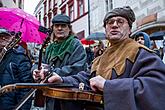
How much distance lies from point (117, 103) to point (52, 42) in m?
1.61

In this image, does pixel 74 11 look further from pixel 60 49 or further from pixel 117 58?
pixel 117 58

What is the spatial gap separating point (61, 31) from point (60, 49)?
0.23 meters

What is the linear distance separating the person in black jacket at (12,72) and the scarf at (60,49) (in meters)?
0.48

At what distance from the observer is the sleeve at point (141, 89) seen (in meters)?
2.04

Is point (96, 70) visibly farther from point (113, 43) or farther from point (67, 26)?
point (67, 26)

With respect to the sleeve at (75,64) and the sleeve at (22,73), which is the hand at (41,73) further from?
the sleeve at (22,73)

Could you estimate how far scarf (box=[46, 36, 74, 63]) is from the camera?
3314 mm

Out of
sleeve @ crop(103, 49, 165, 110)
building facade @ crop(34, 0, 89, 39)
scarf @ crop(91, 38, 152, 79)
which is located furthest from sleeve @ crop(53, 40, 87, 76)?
building facade @ crop(34, 0, 89, 39)

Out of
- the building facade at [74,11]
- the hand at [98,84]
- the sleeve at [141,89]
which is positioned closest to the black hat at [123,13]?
the sleeve at [141,89]

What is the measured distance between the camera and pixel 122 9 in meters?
2.56

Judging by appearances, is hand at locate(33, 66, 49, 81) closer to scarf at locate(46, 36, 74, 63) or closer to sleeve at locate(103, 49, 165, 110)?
scarf at locate(46, 36, 74, 63)

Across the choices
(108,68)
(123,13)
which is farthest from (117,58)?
(123,13)

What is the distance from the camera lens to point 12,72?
12.4 ft

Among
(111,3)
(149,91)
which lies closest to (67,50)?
(149,91)
